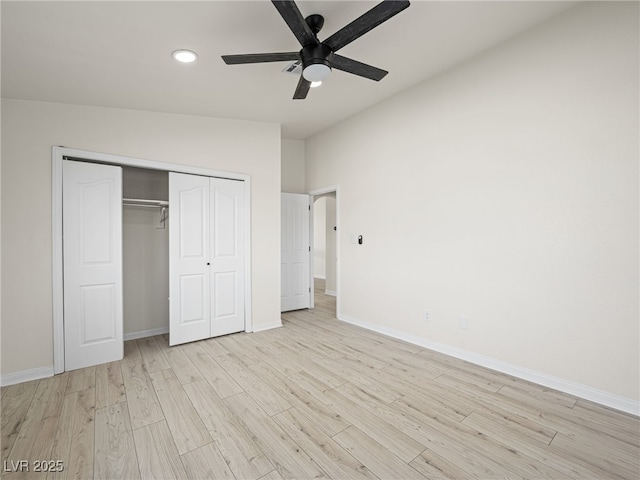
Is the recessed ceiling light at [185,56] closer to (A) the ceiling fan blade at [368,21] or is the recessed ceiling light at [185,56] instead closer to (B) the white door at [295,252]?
(A) the ceiling fan blade at [368,21]

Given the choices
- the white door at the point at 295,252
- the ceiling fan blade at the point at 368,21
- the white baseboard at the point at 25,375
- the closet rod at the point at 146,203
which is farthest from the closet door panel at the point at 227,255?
the ceiling fan blade at the point at 368,21

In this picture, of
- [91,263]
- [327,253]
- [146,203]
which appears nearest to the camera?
[91,263]

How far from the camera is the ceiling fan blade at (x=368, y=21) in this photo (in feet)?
5.37

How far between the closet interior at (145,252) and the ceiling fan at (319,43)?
2.48 metres

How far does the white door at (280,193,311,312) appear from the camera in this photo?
17.0ft

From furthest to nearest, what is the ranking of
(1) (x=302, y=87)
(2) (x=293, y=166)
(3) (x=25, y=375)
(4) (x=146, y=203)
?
(2) (x=293, y=166) < (4) (x=146, y=203) < (3) (x=25, y=375) < (1) (x=302, y=87)

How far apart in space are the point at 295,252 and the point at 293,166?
1591mm

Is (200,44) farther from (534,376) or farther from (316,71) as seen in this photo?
(534,376)

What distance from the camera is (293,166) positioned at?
17.8 feet

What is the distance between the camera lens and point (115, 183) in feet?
10.5

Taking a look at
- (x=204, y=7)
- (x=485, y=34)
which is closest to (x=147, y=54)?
(x=204, y=7)

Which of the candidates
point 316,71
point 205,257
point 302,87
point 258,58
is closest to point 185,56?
point 258,58

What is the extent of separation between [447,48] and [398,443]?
10.8ft

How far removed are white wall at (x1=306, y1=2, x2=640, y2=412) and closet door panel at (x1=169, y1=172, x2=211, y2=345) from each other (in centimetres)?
235
